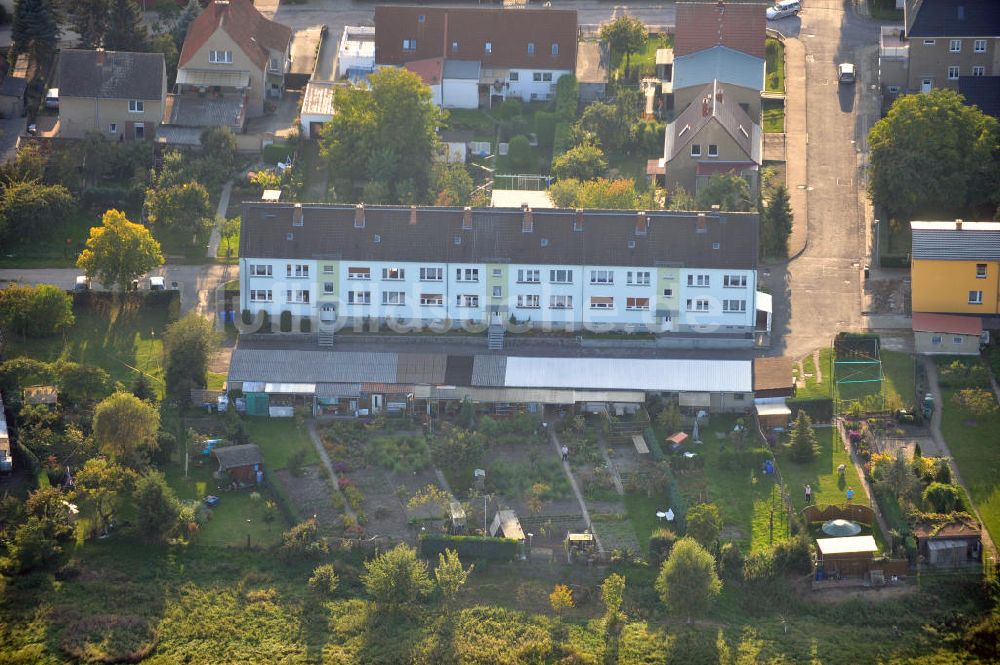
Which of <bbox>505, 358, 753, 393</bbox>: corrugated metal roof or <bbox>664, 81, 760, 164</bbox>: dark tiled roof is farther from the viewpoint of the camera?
<bbox>664, 81, 760, 164</bbox>: dark tiled roof

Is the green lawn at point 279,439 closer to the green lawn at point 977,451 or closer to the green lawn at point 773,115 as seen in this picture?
the green lawn at point 977,451

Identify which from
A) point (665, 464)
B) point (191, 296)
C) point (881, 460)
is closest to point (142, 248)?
point (191, 296)

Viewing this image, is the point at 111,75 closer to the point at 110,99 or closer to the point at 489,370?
the point at 110,99

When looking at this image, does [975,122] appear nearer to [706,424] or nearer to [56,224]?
[706,424]

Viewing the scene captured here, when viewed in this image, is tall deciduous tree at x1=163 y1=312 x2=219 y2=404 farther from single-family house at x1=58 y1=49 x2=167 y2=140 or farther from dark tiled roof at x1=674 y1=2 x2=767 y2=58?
dark tiled roof at x1=674 y1=2 x2=767 y2=58

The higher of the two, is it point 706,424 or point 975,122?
point 975,122

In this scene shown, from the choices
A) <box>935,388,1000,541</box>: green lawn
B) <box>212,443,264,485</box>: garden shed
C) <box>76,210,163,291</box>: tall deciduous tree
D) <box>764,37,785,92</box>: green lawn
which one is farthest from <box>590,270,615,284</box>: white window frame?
<box>764,37,785,92</box>: green lawn

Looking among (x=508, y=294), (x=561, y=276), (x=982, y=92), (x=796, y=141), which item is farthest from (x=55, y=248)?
(x=982, y=92)
